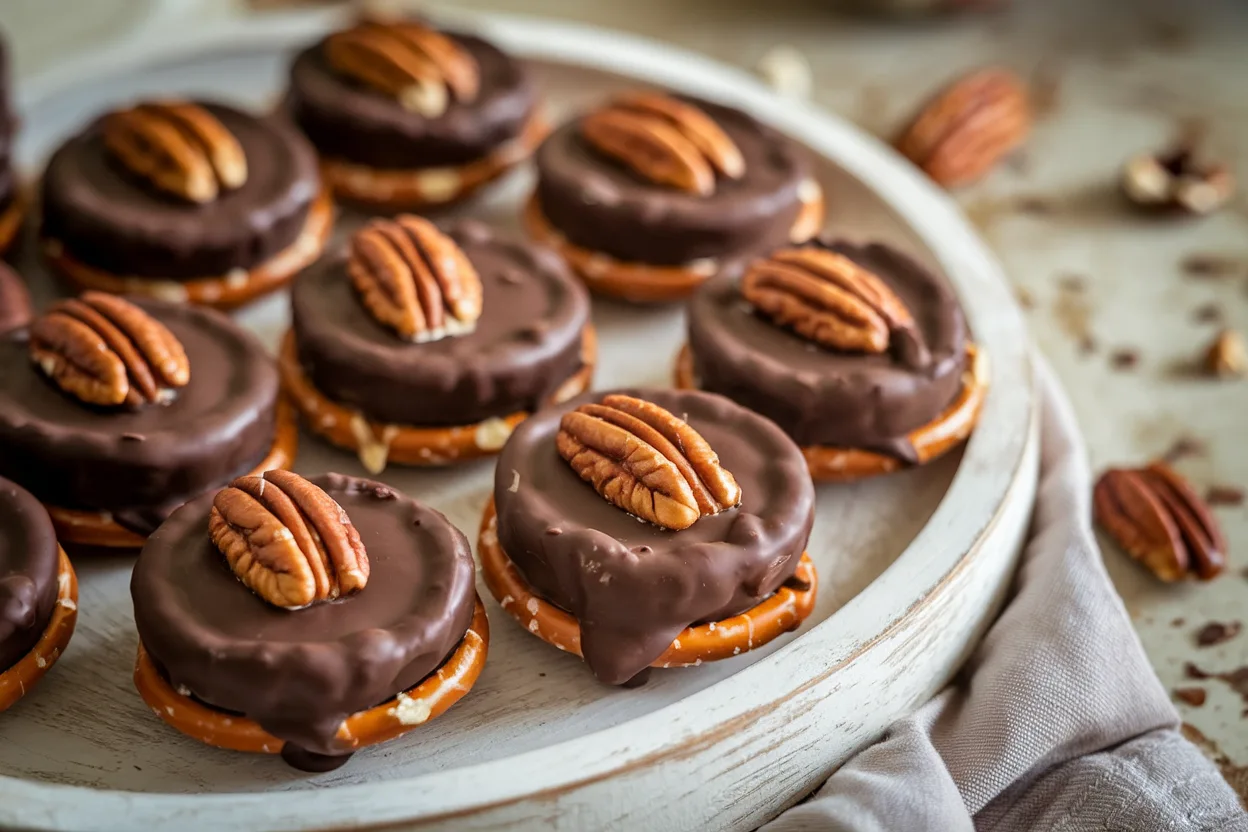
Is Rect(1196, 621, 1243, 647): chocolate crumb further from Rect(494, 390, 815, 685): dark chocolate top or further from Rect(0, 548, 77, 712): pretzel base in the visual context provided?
Rect(0, 548, 77, 712): pretzel base

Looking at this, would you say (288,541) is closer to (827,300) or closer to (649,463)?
(649,463)

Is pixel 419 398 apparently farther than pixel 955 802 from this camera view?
Yes

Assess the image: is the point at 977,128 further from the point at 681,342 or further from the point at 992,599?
the point at 992,599

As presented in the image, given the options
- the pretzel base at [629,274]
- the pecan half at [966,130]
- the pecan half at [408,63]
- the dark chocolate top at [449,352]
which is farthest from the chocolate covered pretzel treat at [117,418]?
the pecan half at [966,130]

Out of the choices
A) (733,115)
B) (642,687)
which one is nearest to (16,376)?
(642,687)

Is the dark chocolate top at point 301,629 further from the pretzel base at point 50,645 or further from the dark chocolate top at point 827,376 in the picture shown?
the dark chocolate top at point 827,376

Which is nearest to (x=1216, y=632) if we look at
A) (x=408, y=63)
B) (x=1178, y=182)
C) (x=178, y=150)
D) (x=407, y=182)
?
(x=1178, y=182)
